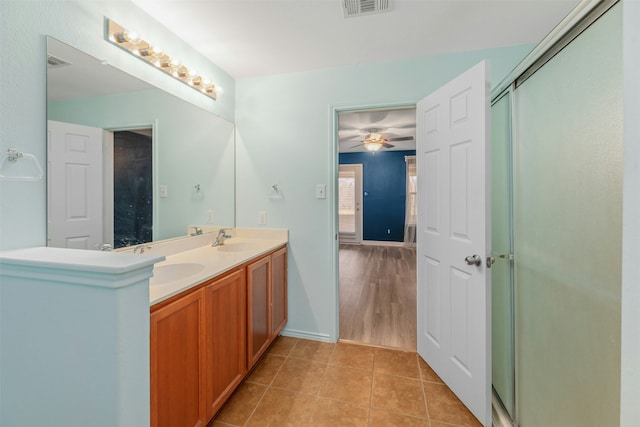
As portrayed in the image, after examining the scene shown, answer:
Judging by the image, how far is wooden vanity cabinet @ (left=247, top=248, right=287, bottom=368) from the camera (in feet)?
5.68

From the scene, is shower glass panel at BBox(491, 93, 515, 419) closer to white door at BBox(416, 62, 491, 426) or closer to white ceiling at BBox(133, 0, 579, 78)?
white door at BBox(416, 62, 491, 426)

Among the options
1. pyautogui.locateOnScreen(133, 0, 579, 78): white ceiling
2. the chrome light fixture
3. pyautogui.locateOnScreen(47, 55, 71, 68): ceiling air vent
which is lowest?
pyautogui.locateOnScreen(47, 55, 71, 68): ceiling air vent

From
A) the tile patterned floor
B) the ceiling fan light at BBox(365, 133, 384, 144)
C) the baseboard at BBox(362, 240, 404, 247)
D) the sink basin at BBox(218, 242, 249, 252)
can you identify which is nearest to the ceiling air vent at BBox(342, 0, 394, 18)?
the sink basin at BBox(218, 242, 249, 252)

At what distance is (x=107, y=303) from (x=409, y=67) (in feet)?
7.52

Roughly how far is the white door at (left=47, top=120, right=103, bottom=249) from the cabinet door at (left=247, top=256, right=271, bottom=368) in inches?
33.4

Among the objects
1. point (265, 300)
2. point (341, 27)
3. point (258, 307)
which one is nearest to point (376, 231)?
point (265, 300)

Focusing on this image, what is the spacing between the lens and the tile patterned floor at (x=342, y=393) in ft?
4.72

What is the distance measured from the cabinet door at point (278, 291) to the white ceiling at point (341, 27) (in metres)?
1.55

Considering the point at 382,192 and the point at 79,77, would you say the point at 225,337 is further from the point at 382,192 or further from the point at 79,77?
the point at 382,192

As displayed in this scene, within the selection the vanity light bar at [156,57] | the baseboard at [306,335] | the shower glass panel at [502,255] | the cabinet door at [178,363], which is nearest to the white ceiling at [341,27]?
the vanity light bar at [156,57]

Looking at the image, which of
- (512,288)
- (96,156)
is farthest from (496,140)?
(96,156)

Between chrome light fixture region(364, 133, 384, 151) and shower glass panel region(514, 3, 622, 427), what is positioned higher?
chrome light fixture region(364, 133, 384, 151)

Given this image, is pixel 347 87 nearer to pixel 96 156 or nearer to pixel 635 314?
pixel 96 156

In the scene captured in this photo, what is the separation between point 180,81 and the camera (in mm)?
1820
